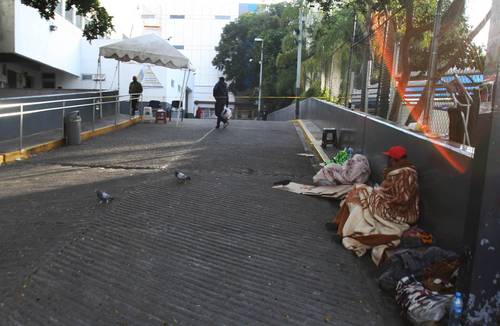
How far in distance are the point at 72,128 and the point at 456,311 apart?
32.4 ft

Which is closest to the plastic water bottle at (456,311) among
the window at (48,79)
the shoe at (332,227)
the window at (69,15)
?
the shoe at (332,227)

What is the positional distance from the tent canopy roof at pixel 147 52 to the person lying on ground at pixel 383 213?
1272 cm

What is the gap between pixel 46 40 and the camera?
71.1 ft

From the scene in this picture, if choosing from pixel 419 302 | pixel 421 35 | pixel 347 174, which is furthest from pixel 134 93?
pixel 419 302

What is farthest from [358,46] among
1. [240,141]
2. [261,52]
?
[261,52]

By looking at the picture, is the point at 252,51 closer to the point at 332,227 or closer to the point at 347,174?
the point at 347,174

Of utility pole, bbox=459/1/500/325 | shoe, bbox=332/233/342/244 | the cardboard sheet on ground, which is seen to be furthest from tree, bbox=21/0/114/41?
utility pole, bbox=459/1/500/325

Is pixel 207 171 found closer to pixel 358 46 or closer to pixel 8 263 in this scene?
pixel 8 263

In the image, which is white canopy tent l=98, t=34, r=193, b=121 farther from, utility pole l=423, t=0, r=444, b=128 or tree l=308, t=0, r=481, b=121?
utility pole l=423, t=0, r=444, b=128

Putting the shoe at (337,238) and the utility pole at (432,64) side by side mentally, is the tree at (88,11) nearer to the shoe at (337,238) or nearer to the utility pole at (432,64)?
the utility pole at (432,64)

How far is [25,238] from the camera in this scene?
177 inches

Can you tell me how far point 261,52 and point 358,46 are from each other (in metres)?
38.2

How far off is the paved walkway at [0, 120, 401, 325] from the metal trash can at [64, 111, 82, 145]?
134 inches

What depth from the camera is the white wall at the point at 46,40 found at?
60.9 feet
